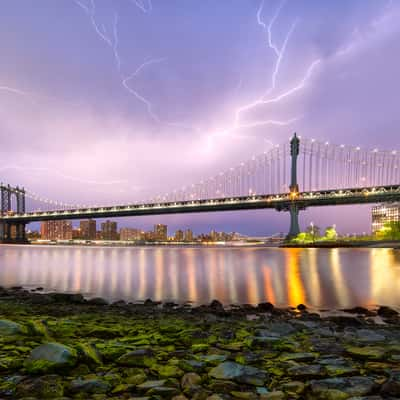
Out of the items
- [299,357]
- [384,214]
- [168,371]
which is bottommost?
[384,214]

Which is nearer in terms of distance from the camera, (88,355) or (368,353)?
(88,355)

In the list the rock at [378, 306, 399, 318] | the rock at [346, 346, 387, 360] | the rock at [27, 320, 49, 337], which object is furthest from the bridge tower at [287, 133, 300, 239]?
the rock at [27, 320, 49, 337]

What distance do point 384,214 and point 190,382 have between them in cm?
18452

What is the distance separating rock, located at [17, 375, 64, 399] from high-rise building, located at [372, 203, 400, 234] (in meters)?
168

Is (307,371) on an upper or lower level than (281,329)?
upper

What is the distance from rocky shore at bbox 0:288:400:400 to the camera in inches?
136

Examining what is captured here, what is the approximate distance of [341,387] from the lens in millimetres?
3523

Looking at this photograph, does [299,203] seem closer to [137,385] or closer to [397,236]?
[397,236]

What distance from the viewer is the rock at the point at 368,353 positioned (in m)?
4.57

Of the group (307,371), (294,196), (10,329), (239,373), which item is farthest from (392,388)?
(294,196)

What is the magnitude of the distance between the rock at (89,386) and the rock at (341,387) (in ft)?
7.19

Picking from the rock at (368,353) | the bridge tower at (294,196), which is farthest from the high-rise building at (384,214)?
the rock at (368,353)

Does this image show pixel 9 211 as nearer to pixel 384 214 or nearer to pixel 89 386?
pixel 89 386

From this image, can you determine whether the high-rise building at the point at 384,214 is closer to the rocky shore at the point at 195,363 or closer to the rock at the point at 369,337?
the rock at the point at 369,337
